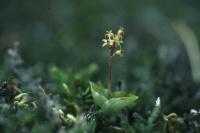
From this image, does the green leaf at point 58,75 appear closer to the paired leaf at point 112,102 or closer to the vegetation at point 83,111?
the vegetation at point 83,111

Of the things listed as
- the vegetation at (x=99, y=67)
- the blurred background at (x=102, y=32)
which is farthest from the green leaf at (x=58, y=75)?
the blurred background at (x=102, y=32)

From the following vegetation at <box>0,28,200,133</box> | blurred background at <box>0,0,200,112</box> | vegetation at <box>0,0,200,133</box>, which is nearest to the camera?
vegetation at <box>0,28,200,133</box>

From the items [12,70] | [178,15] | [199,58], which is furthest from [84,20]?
[12,70]

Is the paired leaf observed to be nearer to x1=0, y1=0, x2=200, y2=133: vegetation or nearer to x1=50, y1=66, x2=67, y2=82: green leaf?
x1=0, y1=0, x2=200, y2=133: vegetation

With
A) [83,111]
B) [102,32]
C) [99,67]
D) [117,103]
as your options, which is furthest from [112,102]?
[102,32]

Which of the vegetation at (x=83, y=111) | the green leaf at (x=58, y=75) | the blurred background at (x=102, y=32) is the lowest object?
the vegetation at (x=83, y=111)

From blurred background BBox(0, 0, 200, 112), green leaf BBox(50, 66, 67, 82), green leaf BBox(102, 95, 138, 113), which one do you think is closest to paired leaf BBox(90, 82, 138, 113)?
green leaf BBox(102, 95, 138, 113)

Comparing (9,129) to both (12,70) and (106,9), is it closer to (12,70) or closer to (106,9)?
(12,70)
